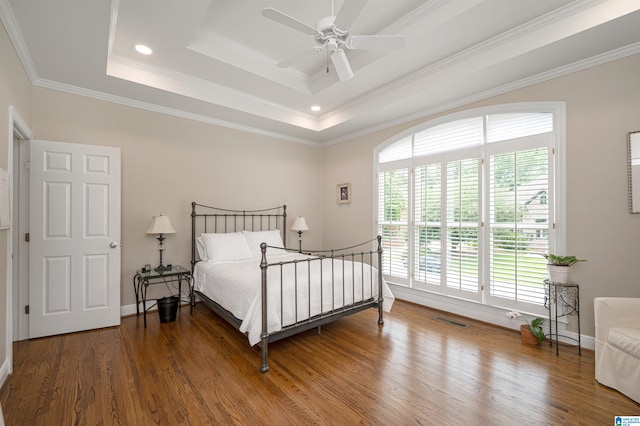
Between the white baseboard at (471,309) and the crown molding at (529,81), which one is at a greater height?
the crown molding at (529,81)

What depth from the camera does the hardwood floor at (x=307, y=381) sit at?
77.4 inches

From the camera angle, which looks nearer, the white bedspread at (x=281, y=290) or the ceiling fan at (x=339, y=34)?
the ceiling fan at (x=339, y=34)

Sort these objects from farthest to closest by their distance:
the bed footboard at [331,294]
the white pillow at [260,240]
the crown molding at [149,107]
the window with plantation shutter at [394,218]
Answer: the window with plantation shutter at [394,218]
the white pillow at [260,240]
the crown molding at [149,107]
the bed footboard at [331,294]

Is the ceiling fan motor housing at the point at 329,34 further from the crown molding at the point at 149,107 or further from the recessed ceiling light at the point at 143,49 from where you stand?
the crown molding at the point at 149,107

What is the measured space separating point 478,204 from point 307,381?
9.59 feet

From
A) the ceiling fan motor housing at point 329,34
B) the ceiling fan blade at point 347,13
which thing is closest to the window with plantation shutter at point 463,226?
the ceiling fan motor housing at point 329,34

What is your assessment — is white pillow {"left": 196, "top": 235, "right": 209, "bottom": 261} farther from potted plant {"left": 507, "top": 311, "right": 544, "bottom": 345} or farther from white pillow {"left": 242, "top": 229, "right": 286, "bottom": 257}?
potted plant {"left": 507, "top": 311, "right": 544, "bottom": 345}

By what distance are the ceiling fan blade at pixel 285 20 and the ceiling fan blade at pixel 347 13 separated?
0.69ft

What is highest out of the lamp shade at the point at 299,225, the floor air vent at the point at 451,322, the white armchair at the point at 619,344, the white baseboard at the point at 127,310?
the lamp shade at the point at 299,225

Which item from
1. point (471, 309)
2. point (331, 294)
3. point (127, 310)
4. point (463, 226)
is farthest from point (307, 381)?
point (127, 310)

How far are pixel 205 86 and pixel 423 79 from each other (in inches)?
113

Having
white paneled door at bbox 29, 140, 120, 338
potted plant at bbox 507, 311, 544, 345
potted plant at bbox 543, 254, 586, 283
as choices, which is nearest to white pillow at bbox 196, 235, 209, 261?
white paneled door at bbox 29, 140, 120, 338

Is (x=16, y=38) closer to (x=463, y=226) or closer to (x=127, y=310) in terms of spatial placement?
(x=127, y=310)

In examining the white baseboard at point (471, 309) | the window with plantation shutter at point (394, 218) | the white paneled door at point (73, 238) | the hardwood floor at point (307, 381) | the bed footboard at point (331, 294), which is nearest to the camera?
the hardwood floor at point (307, 381)
